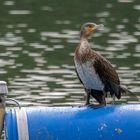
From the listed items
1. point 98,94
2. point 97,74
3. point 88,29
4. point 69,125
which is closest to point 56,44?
point 88,29

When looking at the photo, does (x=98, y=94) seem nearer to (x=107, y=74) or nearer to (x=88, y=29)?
(x=107, y=74)

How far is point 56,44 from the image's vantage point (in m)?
21.8

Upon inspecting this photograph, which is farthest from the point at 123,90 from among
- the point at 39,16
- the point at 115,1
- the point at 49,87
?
the point at 115,1

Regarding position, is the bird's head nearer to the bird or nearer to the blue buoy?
the bird

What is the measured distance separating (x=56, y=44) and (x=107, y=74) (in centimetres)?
1096

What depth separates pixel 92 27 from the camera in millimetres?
11539

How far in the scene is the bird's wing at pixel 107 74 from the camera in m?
10.9

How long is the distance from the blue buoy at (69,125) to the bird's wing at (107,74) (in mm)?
692

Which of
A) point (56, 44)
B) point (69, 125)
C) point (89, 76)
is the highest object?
point (89, 76)

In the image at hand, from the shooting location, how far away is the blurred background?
16.9m

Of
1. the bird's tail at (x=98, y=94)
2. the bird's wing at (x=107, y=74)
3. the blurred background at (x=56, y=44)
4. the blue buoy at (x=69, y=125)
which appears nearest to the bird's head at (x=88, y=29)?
the bird's wing at (x=107, y=74)

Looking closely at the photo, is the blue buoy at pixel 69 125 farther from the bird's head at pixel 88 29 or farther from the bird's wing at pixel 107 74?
the bird's head at pixel 88 29

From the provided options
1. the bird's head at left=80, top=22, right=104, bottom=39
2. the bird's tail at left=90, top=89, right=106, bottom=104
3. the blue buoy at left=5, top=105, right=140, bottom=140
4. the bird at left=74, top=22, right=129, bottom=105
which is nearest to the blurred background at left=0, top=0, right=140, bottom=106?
the bird's head at left=80, top=22, right=104, bottom=39

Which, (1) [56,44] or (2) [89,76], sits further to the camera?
(1) [56,44]
